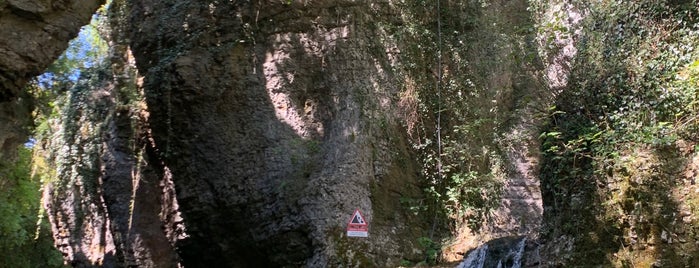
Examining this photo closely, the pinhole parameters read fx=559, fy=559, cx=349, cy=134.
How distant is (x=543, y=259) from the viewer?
678cm

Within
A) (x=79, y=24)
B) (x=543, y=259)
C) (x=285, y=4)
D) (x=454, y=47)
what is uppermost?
(x=285, y=4)

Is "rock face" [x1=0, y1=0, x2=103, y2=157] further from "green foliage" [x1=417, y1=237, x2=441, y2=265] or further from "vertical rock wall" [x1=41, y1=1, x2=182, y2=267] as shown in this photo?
"green foliage" [x1=417, y1=237, x2=441, y2=265]

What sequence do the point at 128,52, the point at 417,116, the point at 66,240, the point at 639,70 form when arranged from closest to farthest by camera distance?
1. the point at 639,70
2. the point at 417,116
3. the point at 128,52
4. the point at 66,240

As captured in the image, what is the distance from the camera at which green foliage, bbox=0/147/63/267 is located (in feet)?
41.2

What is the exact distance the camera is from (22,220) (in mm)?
16047

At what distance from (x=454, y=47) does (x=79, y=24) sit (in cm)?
711

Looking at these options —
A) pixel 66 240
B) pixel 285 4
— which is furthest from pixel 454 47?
pixel 66 240

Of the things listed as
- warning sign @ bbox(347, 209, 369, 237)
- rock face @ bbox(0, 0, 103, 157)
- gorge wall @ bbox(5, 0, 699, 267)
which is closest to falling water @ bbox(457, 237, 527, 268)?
gorge wall @ bbox(5, 0, 699, 267)

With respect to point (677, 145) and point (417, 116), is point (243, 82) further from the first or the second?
point (677, 145)

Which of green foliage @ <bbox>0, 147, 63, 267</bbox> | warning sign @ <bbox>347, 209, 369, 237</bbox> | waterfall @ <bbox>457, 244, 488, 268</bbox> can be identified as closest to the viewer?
waterfall @ <bbox>457, 244, 488, 268</bbox>

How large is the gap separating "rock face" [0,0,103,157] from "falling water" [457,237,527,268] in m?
6.62

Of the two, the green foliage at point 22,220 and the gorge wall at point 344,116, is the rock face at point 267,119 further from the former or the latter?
the green foliage at point 22,220

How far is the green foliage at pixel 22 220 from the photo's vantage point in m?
12.6

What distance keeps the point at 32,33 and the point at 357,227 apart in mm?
5260
